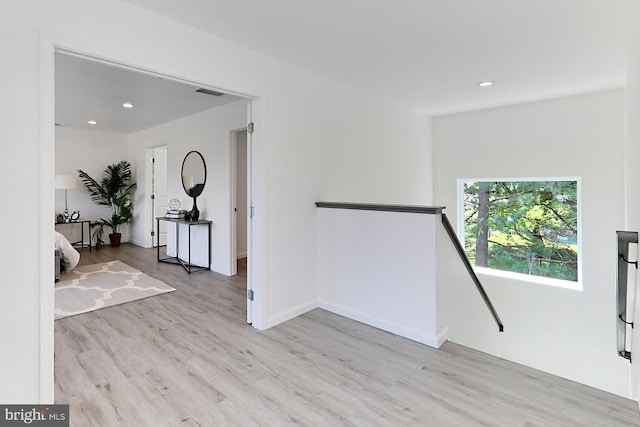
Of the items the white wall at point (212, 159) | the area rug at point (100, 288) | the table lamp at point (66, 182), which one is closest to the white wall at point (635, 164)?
the white wall at point (212, 159)

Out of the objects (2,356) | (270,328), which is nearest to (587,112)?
(270,328)

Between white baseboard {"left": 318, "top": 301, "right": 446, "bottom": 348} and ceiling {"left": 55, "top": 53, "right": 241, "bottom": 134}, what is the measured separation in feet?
8.06

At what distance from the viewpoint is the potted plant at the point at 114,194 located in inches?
256

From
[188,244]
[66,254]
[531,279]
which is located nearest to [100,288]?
[66,254]

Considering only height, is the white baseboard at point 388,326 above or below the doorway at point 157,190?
below

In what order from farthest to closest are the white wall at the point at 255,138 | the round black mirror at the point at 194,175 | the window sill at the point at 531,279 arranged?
the round black mirror at the point at 194,175, the window sill at the point at 531,279, the white wall at the point at 255,138

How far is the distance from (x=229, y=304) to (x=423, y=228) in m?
2.11

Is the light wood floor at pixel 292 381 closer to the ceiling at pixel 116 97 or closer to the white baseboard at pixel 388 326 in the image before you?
the white baseboard at pixel 388 326

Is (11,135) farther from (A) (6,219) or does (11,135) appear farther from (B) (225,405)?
(B) (225,405)

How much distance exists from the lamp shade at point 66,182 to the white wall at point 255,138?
488cm

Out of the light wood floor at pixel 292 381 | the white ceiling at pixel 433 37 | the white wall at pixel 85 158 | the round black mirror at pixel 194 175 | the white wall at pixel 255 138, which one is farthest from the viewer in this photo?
the white wall at pixel 85 158

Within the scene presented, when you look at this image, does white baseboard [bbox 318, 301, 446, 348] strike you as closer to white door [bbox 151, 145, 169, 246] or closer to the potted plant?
white door [bbox 151, 145, 169, 246]

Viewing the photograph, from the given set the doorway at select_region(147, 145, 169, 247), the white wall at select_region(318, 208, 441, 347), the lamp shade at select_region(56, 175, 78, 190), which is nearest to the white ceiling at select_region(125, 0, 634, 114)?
the white wall at select_region(318, 208, 441, 347)

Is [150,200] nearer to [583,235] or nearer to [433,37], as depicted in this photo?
[433,37]
